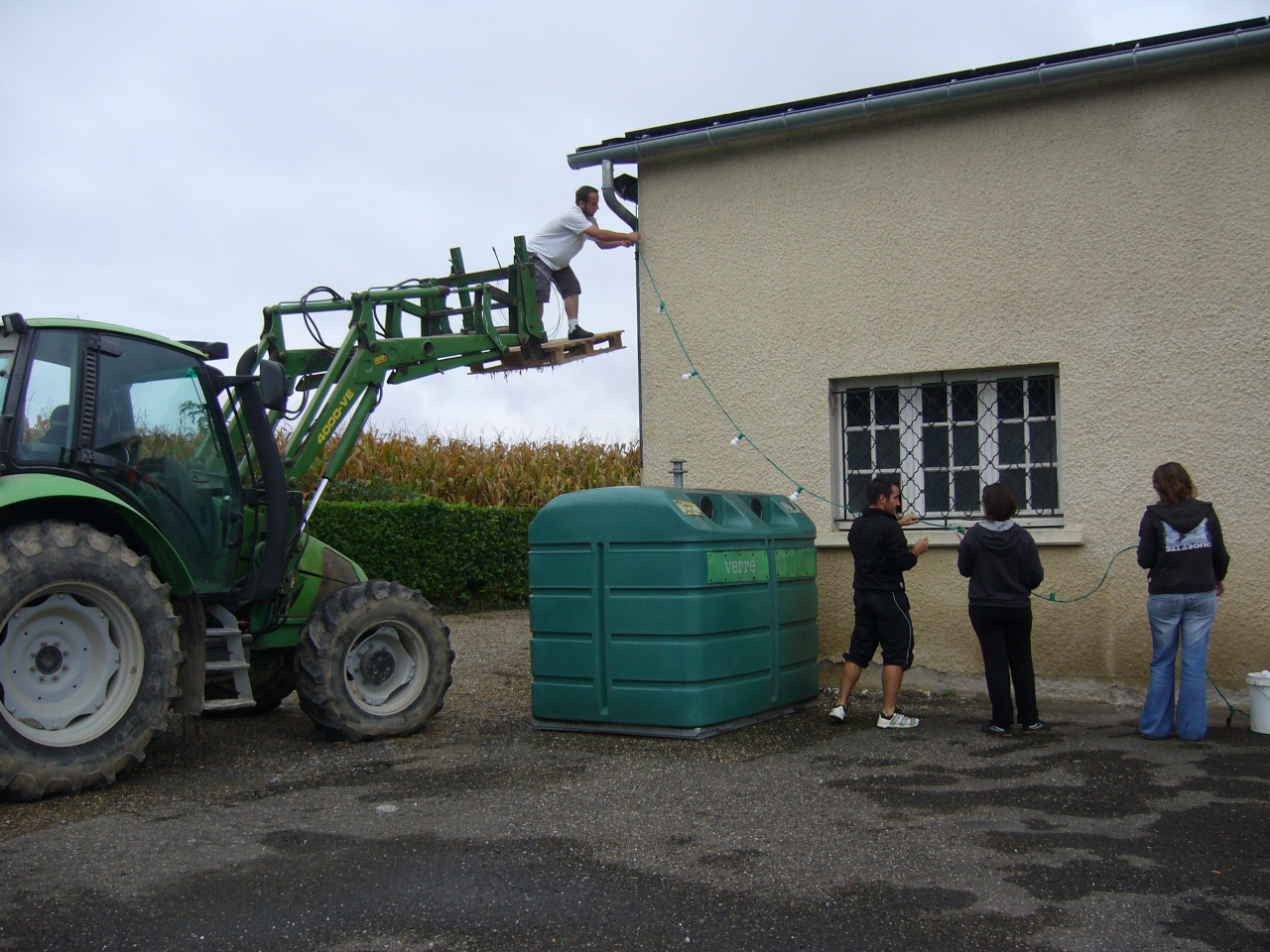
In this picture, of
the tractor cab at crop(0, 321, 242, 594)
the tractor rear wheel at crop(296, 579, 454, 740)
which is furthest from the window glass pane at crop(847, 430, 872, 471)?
the tractor cab at crop(0, 321, 242, 594)

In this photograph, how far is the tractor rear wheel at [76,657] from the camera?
219 inches

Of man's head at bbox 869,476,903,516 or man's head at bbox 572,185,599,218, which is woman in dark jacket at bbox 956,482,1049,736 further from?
man's head at bbox 572,185,599,218

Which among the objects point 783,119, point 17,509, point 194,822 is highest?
point 783,119

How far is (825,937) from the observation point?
376 centimetres

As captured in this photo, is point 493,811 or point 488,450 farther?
point 488,450

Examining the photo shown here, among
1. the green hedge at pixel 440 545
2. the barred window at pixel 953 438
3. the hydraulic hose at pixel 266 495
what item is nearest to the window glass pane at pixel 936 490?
the barred window at pixel 953 438

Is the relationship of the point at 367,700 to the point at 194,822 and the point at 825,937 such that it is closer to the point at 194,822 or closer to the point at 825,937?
the point at 194,822

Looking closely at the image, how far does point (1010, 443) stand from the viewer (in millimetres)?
8391

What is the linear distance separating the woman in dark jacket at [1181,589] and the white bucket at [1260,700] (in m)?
0.33

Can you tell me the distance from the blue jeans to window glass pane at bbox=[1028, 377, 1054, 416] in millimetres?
1720

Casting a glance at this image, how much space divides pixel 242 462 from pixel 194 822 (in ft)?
8.08

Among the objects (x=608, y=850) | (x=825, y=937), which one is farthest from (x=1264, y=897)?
(x=608, y=850)

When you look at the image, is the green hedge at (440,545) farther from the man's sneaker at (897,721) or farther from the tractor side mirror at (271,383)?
the man's sneaker at (897,721)

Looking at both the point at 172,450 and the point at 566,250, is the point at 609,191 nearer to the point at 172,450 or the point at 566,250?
the point at 566,250
